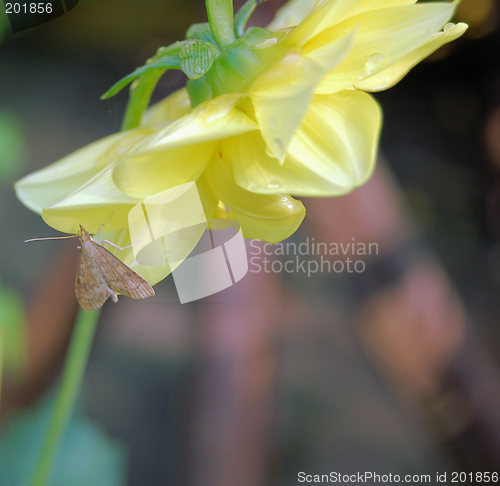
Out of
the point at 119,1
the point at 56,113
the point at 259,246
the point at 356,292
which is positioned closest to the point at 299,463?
the point at 356,292

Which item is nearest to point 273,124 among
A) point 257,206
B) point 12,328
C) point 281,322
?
point 257,206

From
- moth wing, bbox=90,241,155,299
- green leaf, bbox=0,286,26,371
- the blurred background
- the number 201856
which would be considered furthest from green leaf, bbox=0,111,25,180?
moth wing, bbox=90,241,155,299

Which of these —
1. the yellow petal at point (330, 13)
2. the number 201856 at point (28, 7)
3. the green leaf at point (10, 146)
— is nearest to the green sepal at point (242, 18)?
the yellow petal at point (330, 13)

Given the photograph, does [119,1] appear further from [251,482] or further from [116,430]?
[251,482]

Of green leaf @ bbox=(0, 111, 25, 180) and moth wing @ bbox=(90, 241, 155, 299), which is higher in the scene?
moth wing @ bbox=(90, 241, 155, 299)

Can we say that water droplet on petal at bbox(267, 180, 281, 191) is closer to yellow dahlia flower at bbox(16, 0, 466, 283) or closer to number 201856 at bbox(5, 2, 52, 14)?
yellow dahlia flower at bbox(16, 0, 466, 283)
